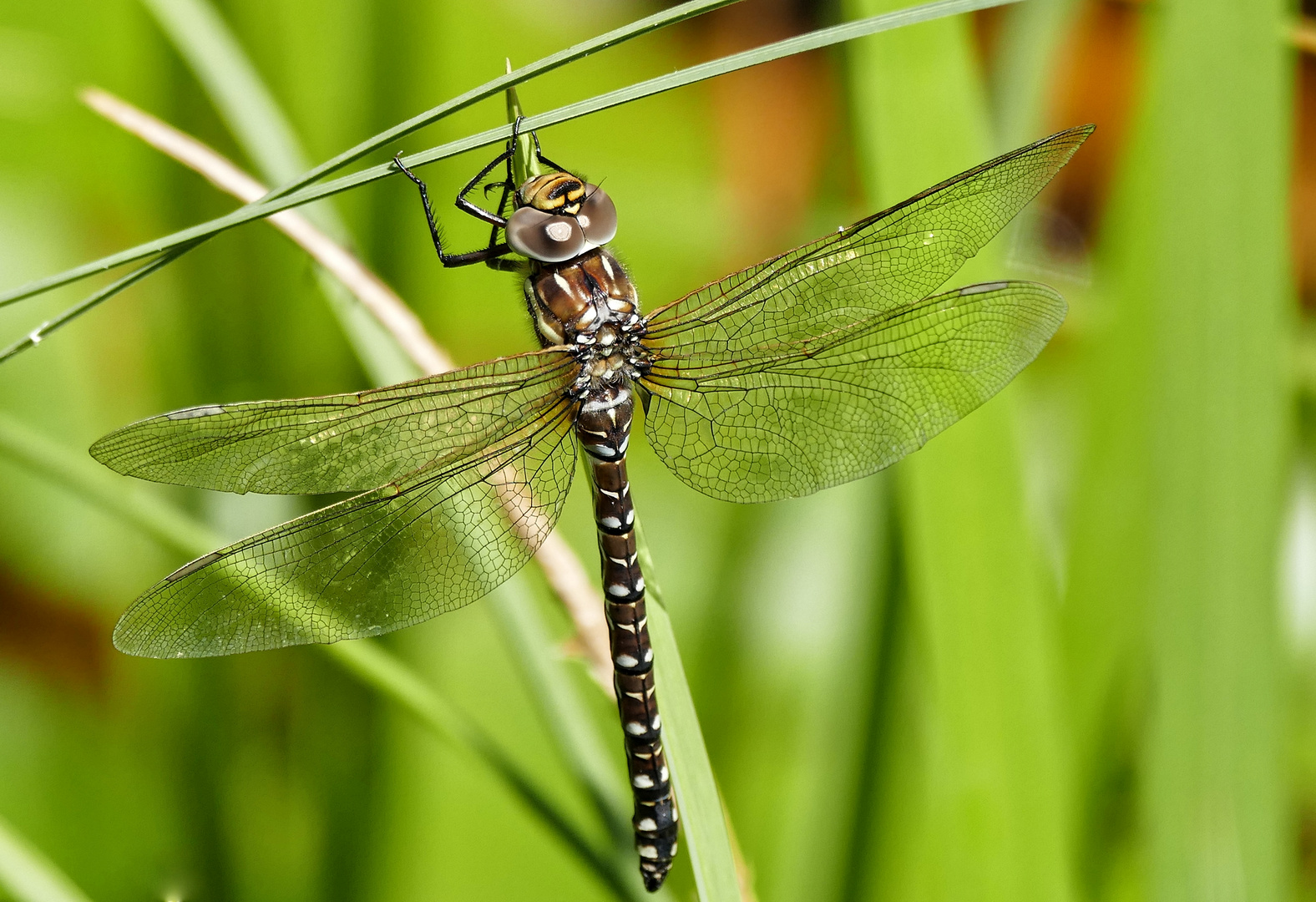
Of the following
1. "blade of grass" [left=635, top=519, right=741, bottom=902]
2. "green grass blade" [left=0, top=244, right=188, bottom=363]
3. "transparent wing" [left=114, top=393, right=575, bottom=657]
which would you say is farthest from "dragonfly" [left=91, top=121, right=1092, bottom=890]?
"blade of grass" [left=635, top=519, right=741, bottom=902]

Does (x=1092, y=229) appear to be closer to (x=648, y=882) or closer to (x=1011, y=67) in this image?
(x=1011, y=67)

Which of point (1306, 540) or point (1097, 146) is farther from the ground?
point (1097, 146)

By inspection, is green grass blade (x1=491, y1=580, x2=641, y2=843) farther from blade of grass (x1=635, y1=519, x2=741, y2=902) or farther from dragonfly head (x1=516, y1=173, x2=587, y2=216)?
dragonfly head (x1=516, y1=173, x2=587, y2=216)

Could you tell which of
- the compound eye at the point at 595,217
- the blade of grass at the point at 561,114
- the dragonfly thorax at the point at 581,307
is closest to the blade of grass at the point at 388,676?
the blade of grass at the point at 561,114

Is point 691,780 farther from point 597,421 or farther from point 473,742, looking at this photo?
point 597,421

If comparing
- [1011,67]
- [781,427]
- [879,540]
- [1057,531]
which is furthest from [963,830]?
[1057,531]

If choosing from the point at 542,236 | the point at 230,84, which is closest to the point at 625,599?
the point at 542,236

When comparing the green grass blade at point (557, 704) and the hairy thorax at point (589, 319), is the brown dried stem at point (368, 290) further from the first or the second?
the hairy thorax at point (589, 319)
